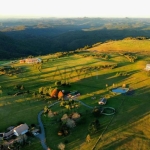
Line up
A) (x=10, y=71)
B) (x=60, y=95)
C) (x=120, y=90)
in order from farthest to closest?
1. (x=10, y=71)
2. (x=120, y=90)
3. (x=60, y=95)

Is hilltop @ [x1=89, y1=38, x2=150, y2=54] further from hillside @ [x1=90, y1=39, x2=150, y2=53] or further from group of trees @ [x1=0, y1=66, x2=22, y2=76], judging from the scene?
group of trees @ [x1=0, y1=66, x2=22, y2=76]

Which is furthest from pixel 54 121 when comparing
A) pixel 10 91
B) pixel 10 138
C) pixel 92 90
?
pixel 10 91

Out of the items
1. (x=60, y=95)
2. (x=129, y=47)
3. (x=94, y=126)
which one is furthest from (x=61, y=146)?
(x=129, y=47)

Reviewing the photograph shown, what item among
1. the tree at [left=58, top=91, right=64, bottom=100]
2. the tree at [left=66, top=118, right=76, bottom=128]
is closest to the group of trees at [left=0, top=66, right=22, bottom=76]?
the tree at [left=58, top=91, right=64, bottom=100]

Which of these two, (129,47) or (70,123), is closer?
(70,123)

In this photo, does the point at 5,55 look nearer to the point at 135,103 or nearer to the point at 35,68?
the point at 35,68

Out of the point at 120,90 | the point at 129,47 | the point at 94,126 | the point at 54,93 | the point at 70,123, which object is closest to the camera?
the point at 94,126

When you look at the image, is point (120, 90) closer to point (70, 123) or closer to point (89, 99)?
point (89, 99)
